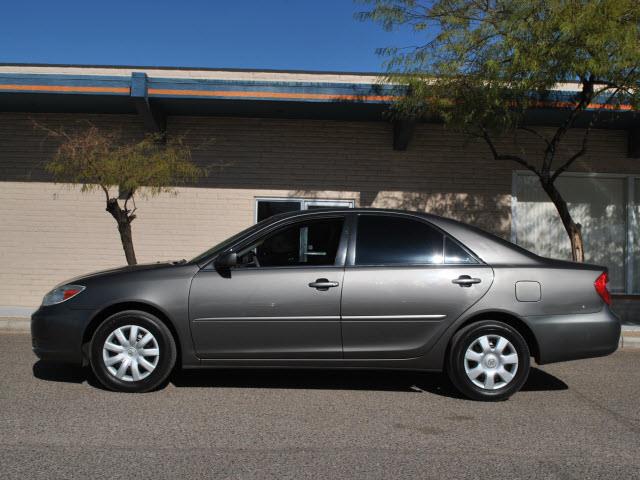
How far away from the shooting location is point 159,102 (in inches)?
423

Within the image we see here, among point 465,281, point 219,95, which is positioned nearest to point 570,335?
point 465,281

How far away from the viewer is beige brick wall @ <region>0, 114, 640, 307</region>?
37.7 ft

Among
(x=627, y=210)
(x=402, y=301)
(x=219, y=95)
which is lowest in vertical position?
(x=402, y=301)

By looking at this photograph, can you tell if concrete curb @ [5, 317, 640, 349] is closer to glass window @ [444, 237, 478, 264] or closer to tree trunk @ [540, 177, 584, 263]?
tree trunk @ [540, 177, 584, 263]

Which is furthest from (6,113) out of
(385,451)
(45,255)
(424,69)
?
(385,451)

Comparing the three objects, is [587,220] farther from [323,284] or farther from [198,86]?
[323,284]

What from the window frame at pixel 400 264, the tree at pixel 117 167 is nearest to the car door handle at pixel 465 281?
the window frame at pixel 400 264

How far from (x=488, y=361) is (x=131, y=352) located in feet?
9.89

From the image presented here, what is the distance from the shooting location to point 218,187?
11.5 m

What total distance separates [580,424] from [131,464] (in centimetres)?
324

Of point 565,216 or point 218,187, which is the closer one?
point 565,216

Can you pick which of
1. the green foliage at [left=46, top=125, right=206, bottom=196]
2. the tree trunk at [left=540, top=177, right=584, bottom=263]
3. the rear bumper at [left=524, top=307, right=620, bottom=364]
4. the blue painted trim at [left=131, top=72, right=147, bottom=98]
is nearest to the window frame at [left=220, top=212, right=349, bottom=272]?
the rear bumper at [left=524, top=307, right=620, bottom=364]

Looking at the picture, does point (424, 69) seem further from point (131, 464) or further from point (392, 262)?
point (131, 464)

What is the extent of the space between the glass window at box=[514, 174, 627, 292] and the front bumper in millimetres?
8817
